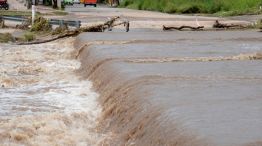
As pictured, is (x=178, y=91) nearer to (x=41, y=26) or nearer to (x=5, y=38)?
(x=5, y=38)

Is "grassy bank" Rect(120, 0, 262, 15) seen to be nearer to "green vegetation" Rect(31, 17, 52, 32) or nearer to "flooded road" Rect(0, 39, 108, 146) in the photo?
"green vegetation" Rect(31, 17, 52, 32)

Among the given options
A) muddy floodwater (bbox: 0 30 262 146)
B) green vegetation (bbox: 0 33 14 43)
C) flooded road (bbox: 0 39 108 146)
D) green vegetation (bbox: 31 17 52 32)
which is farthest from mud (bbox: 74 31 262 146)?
green vegetation (bbox: 31 17 52 32)

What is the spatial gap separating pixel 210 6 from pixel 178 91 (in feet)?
130

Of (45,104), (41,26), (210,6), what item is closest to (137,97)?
(45,104)

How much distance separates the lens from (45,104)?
1129 centimetres

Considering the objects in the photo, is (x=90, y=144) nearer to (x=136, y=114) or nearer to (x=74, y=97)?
(x=136, y=114)

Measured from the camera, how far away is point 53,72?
51.2ft

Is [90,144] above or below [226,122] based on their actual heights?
below

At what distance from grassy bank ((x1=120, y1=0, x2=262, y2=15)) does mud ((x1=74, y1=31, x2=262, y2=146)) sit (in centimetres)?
2599

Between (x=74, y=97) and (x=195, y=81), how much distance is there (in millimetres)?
2540

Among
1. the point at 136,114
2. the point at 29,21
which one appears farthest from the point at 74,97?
the point at 29,21

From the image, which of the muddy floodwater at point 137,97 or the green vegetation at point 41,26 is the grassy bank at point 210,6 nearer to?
the green vegetation at point 41,26

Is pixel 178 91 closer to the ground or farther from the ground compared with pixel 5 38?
farther from the ground

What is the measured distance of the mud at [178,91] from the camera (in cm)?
724
